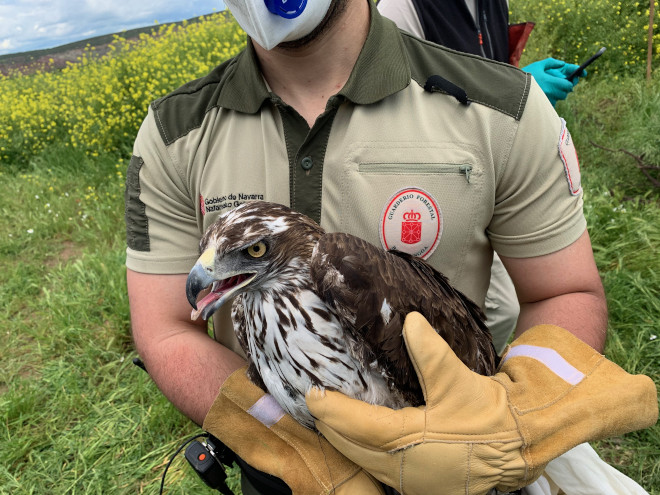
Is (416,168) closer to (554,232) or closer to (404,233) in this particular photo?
(404,233)

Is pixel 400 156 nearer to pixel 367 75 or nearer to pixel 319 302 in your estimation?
pixel 367 75

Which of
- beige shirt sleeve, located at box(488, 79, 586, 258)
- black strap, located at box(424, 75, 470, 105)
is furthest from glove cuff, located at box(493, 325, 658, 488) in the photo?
black strap, located at box(424, 75, 470, 105)

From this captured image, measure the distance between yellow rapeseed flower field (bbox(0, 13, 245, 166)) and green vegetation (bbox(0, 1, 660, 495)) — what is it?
0.03 metres

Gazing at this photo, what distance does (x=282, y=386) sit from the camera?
75.8 inches

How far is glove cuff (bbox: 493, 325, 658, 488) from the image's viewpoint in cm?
169

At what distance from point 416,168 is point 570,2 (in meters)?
8.85

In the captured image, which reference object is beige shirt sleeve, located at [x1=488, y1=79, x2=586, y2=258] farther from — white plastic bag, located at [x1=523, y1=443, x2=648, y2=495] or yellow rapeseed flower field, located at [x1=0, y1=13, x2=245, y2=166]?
yellow rapeseed flower field, located at [x1=0, y1=13, x2=245, y2=166]

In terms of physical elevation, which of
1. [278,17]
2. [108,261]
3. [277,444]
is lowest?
[108,261]

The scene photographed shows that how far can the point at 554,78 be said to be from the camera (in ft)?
10.7

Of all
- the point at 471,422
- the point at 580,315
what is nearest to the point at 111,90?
the point at 580,315

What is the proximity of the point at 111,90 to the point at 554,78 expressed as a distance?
694cm

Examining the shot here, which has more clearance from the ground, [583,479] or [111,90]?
[111,90]

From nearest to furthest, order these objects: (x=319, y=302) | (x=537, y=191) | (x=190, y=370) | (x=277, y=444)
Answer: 1. (x=319, y=302)
2. (x=537, y=191)
3. (x=277, y=444)
4. (x=190, y=370)

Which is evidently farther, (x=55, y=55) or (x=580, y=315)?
(x=55, y=55)
